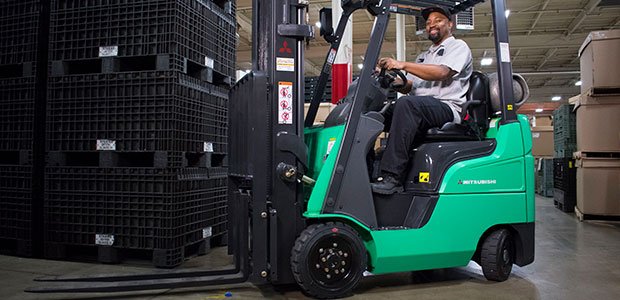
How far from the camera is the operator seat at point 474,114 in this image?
352cm

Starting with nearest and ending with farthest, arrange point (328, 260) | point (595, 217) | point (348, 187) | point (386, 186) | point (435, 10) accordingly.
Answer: point (328, 260) → point (348, 187) → point (386, 186) → point (435, 10) → point (595, 217)

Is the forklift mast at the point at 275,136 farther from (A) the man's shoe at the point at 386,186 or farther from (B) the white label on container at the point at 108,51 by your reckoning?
(B) the white label on container at the point at 108,51

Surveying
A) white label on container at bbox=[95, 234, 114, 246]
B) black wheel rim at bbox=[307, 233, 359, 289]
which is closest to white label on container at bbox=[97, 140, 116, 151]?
white label on container at bbox=[95, 234, 114, 246]

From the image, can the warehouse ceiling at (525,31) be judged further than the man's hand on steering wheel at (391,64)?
Yes

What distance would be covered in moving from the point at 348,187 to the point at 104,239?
246cm

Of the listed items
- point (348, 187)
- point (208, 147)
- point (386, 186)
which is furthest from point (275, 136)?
point (208, 147)

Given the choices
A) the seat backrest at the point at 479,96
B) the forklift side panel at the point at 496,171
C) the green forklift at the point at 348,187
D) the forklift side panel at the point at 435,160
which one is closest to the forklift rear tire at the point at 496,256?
the green forklift at the point at 348,187

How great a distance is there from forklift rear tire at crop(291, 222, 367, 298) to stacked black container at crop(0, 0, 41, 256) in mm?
3052

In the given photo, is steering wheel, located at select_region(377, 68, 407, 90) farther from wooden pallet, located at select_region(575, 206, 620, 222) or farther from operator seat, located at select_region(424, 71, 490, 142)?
wooden pallet, located at select_region(575, 206, 620, 222)

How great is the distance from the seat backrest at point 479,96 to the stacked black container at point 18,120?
411cm

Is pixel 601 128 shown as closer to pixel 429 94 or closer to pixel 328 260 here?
pixel 429 94

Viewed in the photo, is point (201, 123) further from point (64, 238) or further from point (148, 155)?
point (64, 238)

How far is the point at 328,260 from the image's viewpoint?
295 centimetres

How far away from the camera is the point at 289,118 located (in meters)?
3.14
